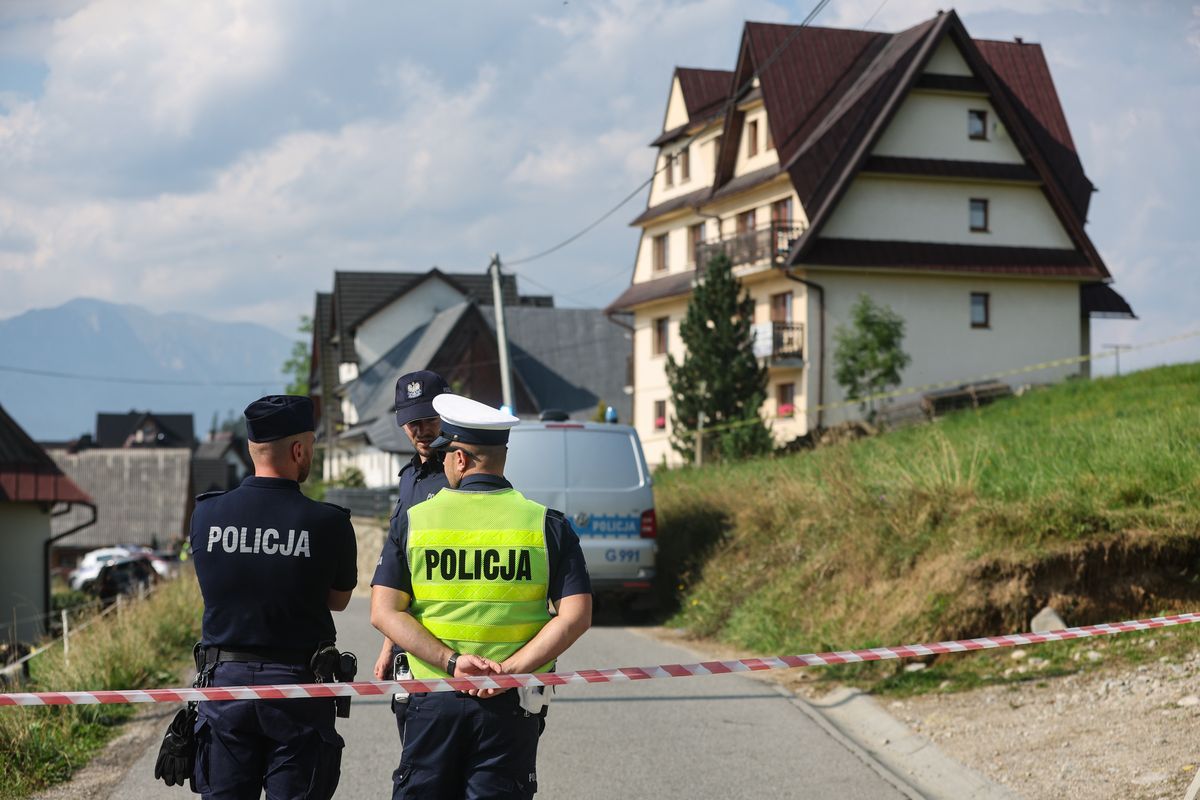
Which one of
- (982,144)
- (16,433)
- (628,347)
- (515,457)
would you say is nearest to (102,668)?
(515,457)

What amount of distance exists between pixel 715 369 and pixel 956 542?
2335 centimetres

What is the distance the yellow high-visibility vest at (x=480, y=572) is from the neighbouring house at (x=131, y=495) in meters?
81.7

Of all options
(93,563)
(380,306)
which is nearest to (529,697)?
(93,563)

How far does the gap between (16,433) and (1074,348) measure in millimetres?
28339

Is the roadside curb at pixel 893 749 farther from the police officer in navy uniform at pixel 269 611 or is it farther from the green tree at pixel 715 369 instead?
the green tree at pixel 715 369

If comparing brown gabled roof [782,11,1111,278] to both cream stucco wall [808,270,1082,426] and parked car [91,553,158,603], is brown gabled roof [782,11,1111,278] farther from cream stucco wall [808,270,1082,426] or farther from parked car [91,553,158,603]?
parked car [91,553,158,603]

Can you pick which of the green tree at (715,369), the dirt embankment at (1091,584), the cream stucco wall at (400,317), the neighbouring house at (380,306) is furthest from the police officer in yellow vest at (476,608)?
the cream stucco wall at (400,317)

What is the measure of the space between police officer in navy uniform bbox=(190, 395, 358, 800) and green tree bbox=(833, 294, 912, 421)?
30.3 meters

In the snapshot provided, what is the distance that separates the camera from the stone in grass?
30.5 feet

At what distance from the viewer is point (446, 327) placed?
193 ft

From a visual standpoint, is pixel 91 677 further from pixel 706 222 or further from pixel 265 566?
pixel 706 222

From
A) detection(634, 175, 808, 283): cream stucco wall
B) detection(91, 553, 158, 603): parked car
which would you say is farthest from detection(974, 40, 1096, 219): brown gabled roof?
detection(91, 553, 158, 603): parked car

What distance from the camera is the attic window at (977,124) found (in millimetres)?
38594

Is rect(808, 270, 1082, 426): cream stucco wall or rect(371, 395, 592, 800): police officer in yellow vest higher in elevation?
rect(808, 270, 1082, 426): cream stucco wall
